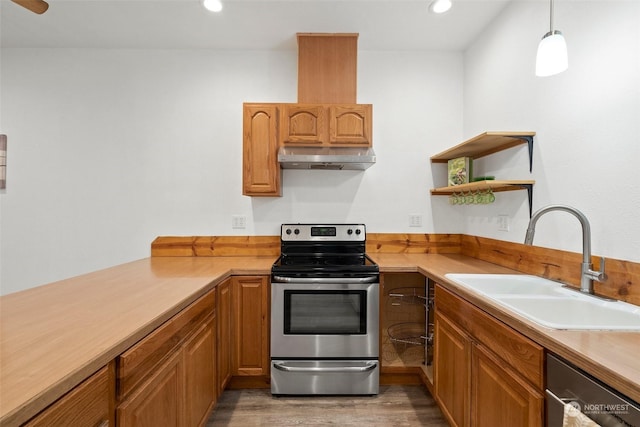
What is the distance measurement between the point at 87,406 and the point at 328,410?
1540mm

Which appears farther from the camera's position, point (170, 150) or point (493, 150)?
point (170, 150)

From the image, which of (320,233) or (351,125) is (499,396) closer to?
(320,233)

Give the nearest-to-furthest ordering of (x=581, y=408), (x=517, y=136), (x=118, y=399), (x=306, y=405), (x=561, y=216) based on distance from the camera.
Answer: (x=581, y=408) < (x=118, y=399) < (x=561, y=216) < (x=517, y=136) < (x=306, y=405)

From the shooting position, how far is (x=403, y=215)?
9.11ft

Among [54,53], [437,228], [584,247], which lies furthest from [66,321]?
[54,53]

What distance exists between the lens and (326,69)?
8.16 ft

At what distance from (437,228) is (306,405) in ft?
5.86

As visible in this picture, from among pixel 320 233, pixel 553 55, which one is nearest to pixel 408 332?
pixel 320 233

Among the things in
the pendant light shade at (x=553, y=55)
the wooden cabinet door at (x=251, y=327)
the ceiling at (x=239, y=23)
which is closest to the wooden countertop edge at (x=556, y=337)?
the pendant light shade at (x=553, y=55)

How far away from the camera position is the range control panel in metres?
2.62

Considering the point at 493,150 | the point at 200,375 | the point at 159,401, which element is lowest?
the point at 200,375

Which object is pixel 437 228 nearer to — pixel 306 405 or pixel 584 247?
pixel 584 247

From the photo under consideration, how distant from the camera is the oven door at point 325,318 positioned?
2.09 m

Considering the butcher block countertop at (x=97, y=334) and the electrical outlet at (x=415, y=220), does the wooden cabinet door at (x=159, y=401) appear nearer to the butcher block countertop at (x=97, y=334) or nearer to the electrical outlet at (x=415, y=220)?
the butcher block countertop at (x=97, y=334)
